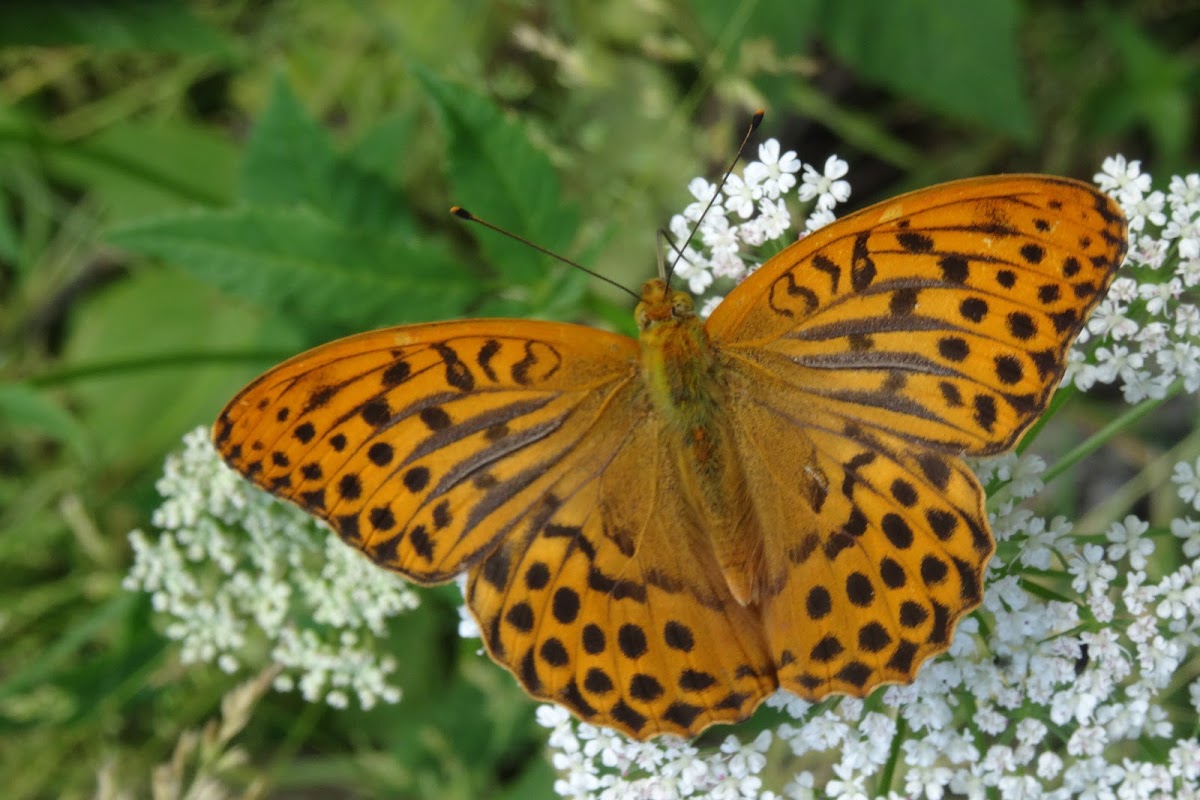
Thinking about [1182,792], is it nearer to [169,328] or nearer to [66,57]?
[169,328]

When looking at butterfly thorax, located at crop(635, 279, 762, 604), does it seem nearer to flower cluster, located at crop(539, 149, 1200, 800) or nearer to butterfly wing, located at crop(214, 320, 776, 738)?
butterfly wing, located at crop(214, 320, 776, 738)

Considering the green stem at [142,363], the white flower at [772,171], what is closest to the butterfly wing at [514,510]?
the white flower at [772,171]

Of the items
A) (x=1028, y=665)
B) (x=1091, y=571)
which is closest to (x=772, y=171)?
(x=1091, y=571)

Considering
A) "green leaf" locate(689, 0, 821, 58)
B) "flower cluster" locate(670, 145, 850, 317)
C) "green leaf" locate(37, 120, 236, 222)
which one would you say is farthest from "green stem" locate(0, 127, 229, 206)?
"flower cluster" locate(670, 145, 850, 317)

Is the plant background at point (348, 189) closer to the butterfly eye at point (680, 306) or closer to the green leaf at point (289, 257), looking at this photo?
the green leaf at point (289, 257)

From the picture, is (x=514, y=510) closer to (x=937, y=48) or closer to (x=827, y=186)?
(x=827, y=186)

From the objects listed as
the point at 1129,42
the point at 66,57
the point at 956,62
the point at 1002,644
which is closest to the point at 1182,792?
the point at 1002,644
